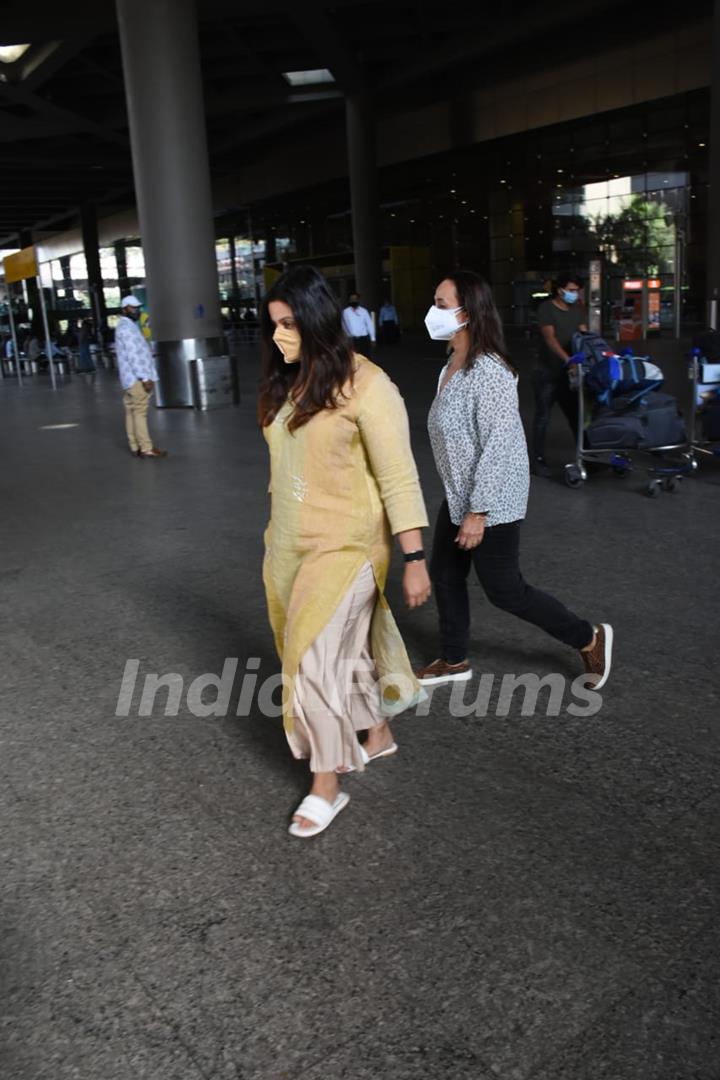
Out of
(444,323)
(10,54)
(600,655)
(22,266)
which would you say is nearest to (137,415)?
(444,323)

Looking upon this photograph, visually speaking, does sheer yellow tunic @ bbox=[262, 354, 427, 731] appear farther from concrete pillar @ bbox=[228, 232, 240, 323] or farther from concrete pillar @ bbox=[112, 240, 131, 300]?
concrete pillar @ bbox=[112, 240, 131, 300]

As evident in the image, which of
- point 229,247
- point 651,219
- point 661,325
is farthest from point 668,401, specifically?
point 229,247

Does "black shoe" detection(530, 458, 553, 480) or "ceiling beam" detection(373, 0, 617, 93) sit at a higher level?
"ceiling beam" detection(373, 0, 617, 93)

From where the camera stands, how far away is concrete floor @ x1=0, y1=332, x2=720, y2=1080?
7.54 feet

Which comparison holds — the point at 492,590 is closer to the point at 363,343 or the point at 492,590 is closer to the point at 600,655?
the point at 600,655

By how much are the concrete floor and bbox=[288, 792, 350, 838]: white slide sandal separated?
4 cm

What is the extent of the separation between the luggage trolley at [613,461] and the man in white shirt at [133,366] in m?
5.32

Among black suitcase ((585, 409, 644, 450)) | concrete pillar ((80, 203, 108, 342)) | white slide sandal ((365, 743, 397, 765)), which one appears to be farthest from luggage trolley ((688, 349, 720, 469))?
concrete pillar ((80, 203, 108, 342))

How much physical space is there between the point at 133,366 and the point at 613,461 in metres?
5.94

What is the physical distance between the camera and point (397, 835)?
318 cm

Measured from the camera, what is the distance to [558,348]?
356 inches

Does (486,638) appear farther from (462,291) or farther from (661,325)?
(661,325)

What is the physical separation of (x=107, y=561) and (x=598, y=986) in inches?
206

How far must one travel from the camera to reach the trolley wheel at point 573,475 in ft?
28.1
